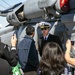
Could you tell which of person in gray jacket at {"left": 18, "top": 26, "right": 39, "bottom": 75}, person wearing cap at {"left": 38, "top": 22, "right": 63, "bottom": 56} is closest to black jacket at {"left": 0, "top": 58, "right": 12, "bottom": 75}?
person wearing cap at {"left": 38, "top": 22, "right": 63, "bottom": 56}

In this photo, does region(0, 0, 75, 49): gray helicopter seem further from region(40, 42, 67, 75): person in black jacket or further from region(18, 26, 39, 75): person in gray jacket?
region(40, 42, 67, 75): person in black jacket

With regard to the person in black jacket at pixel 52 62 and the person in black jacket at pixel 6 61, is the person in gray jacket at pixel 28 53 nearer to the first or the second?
the person in black jacket at pixel 6 61

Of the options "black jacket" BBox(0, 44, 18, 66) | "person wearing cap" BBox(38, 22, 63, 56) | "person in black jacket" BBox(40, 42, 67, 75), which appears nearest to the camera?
"person in black jacket" BBox(40, 42, 67, 75)

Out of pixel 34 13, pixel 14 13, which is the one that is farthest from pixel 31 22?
pixel 34 13

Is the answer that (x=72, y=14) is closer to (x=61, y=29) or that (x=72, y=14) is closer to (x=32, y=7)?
(x=61, y=29)

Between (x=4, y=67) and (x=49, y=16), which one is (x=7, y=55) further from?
(x=49, y=16)

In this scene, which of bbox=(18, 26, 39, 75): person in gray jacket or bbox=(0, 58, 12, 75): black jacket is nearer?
bbox=(0, 58, 12, 75): black jacket

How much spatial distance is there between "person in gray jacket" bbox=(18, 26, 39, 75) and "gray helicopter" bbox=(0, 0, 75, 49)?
54 cm

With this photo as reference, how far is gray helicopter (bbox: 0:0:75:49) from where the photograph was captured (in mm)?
5117

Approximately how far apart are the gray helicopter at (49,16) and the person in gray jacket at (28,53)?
0.54m

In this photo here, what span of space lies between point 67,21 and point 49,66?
1.81 metres

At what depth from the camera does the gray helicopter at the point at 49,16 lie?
5.12 m

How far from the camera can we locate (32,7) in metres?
6.77

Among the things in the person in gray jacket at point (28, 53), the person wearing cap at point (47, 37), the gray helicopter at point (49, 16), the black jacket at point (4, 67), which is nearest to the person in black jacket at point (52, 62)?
the black jacket at point (4, 67)
